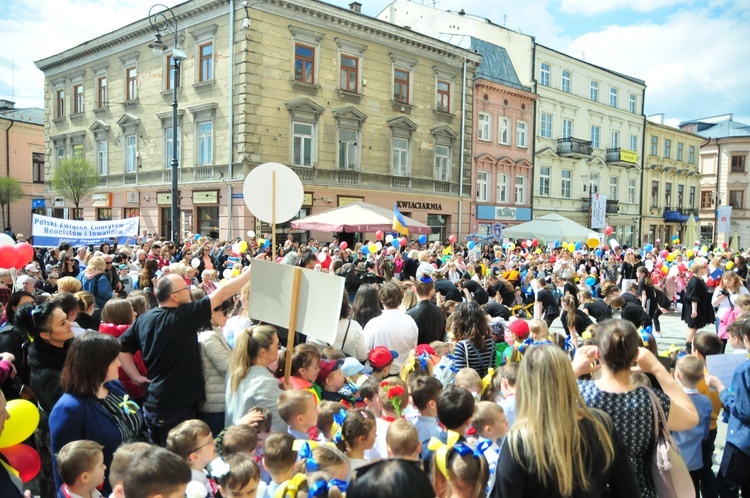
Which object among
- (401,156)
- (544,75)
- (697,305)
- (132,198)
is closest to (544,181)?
(544,75)

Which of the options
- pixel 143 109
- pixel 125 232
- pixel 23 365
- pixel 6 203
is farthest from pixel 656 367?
pixel 6 203

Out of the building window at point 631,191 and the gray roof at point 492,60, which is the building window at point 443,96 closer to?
the gray roof at point 492,60

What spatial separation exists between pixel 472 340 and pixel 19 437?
3505 millimetres

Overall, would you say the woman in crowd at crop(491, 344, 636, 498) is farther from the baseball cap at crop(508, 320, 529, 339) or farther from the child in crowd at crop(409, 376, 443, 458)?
the baseball cap at crop(508, 320, 529, 339)

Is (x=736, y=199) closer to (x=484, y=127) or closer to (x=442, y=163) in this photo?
(x=484, y=127)

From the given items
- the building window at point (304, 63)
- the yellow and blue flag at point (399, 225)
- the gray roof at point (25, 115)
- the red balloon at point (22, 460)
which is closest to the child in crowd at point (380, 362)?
the red balloon at point (22, 460)

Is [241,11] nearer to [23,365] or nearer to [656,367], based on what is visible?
[23,365]

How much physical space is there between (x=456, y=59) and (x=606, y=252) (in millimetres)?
12340

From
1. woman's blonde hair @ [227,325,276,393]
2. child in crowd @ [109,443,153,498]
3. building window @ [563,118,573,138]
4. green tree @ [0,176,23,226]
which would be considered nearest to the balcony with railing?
building window @ [563,118,573,138]

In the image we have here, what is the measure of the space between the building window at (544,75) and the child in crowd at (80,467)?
33.2 m

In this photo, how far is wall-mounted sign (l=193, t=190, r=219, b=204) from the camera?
2206cm

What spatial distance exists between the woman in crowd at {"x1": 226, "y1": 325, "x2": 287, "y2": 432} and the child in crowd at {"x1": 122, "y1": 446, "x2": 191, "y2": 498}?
118 cm

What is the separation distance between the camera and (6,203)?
3266 centimetres

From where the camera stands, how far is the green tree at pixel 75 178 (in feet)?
81.0
